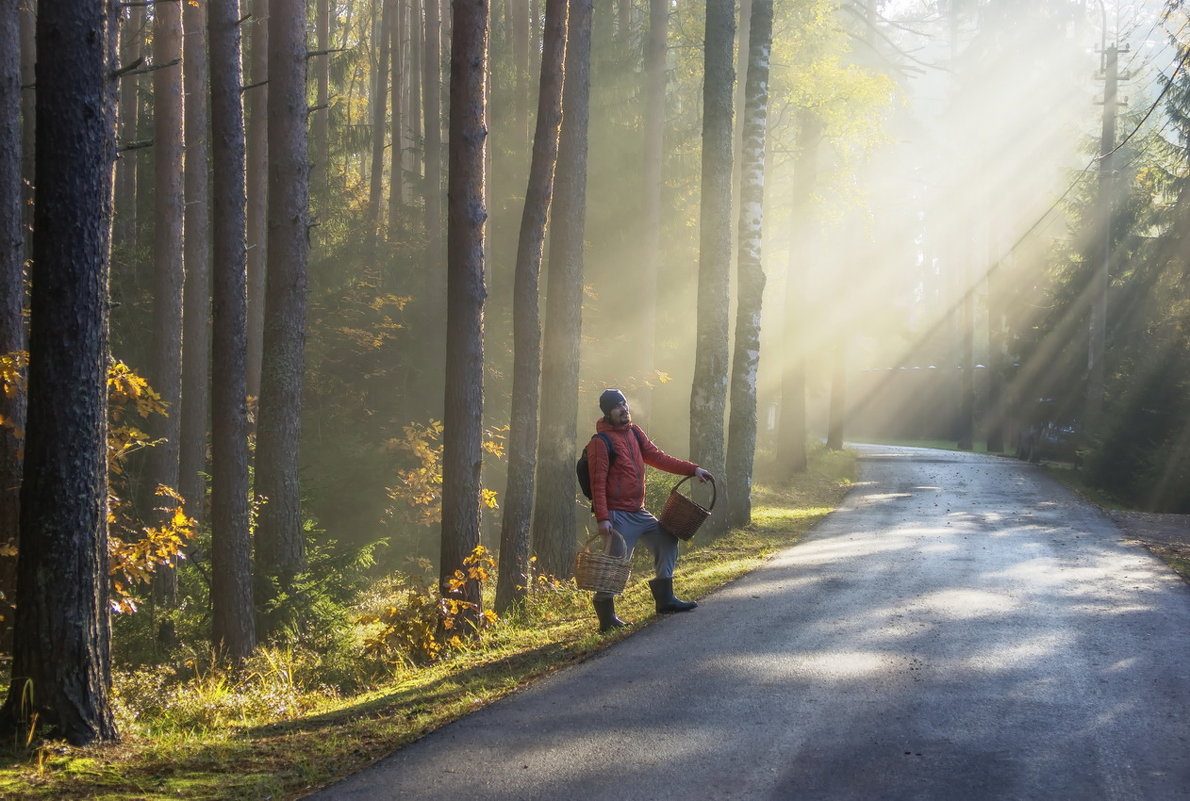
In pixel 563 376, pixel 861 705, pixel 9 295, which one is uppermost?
pixel 9 295

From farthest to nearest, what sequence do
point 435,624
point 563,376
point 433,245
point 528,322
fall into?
1. point 433,245
2. point 563,376
3. point 528,322
4. point 435,624

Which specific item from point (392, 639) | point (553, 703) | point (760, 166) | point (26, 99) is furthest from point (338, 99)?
point (553, 703)

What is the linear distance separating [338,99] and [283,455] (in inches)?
1057

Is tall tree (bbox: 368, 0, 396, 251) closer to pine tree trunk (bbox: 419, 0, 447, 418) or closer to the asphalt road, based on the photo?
pine tree trunk (bbox: 419, 0, 447, 418)

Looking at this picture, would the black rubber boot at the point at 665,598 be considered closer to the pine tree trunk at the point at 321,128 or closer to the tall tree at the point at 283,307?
the tall tree at the point at 283,307

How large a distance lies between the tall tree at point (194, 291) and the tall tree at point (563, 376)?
279 inches

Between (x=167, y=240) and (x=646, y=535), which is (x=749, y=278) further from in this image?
(x=646, y=535)

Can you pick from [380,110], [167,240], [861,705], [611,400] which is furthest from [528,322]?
[380,110]

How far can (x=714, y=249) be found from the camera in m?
18.4

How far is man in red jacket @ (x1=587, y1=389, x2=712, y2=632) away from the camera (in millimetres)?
10047

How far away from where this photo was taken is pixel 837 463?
36.6m

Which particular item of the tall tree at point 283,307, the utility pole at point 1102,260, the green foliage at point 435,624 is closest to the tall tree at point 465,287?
the green foliage at point 435,624

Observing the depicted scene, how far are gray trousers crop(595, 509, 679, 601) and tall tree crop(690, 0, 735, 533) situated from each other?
7583 mm

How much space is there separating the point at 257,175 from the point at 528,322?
11135mm
